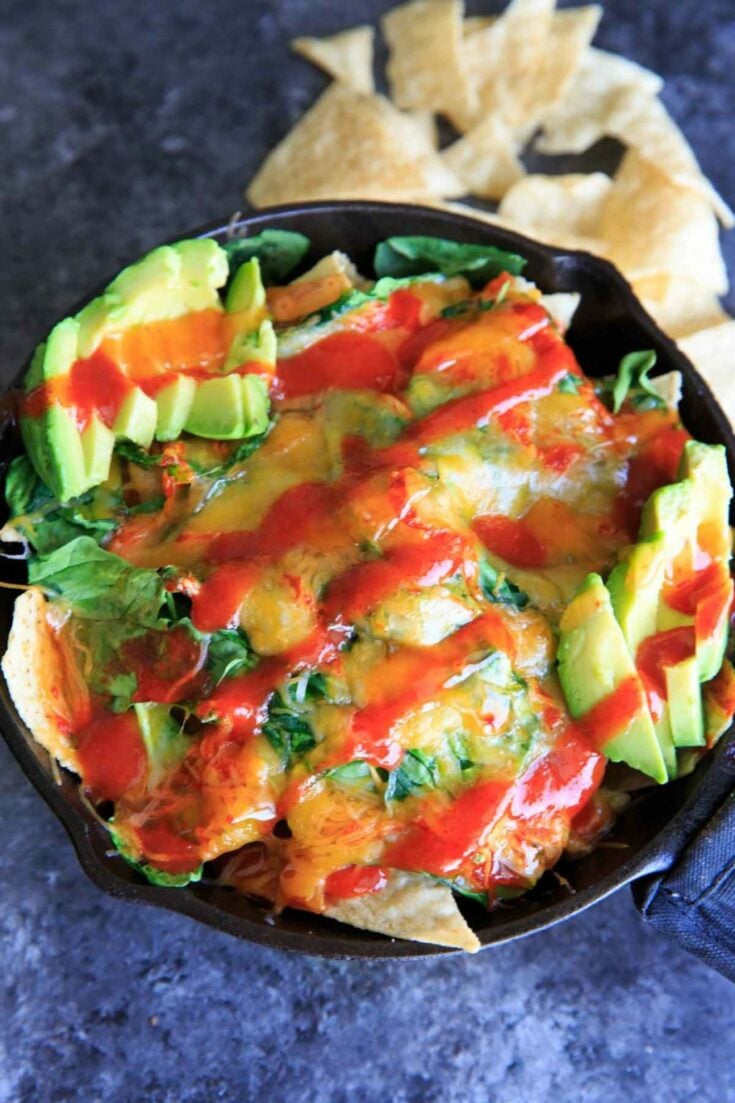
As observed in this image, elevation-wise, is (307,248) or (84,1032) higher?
(307,248)

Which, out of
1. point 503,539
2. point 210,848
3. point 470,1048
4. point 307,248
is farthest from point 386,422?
point 470,1048

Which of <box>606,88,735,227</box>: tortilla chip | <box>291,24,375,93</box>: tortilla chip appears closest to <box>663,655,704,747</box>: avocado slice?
<box>606,88,735,227</box>: tortilla chip

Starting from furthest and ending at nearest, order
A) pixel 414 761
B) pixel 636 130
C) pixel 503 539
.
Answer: pixel 636 130, pixel 503 539, pixel 414 761

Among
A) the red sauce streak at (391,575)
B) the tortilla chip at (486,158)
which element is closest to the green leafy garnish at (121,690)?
the red sauce streak at (391,575)

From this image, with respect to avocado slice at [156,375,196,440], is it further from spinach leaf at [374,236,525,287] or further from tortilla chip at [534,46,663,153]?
tortilla chip at [534,46,663,153]

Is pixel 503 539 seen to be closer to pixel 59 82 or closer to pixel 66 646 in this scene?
pixel 66 646

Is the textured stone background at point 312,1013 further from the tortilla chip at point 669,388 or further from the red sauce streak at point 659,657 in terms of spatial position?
the tortilla chip at point 669,388

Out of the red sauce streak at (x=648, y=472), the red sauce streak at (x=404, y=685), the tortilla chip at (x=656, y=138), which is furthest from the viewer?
the tortilla chip at (x=656, y=138)
